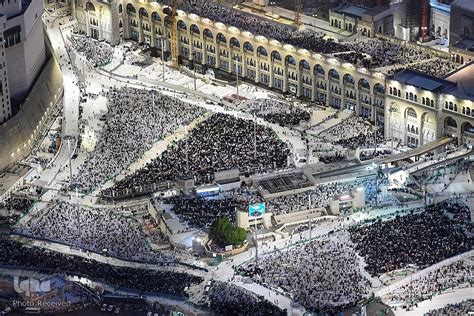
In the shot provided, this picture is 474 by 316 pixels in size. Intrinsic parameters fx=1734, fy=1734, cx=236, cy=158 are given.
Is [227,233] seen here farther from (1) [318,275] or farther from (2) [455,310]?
(2) [455,310]

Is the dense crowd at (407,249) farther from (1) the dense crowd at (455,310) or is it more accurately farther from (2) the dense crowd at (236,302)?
(2) the dense crowd at (236,302)

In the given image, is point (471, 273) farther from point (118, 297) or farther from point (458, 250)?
point (118, 297)

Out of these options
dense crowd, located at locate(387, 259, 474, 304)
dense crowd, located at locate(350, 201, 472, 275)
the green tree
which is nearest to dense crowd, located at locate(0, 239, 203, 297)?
the green tree

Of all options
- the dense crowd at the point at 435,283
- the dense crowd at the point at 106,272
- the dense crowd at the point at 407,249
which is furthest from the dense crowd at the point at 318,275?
the dense crowd at the point at 106,272

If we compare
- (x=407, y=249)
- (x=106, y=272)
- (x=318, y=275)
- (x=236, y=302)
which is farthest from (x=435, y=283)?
(x=106, y=272)

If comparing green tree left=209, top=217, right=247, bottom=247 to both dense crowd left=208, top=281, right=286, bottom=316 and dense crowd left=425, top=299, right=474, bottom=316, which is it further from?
dense crowd left=425, top=299, right=474, bottom=316
